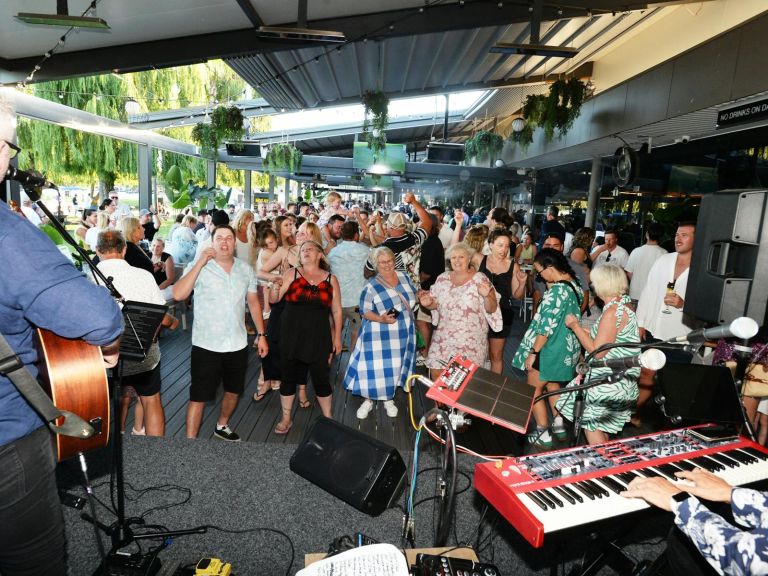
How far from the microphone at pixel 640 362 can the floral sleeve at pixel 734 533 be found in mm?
431

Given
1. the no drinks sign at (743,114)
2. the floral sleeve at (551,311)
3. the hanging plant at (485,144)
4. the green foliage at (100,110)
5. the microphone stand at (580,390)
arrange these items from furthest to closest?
the hanging plant at (485,144) → the green foliage at (100,110) → the no drinks sign at (743,114) → the floral sleeve at (551,311) → the microphone stand at (580,390)

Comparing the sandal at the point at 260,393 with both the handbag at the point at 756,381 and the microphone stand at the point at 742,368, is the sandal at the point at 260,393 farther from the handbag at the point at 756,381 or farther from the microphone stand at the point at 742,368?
the handbag at the point at 756,381

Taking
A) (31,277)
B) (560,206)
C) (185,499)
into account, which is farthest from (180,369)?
(560,206)

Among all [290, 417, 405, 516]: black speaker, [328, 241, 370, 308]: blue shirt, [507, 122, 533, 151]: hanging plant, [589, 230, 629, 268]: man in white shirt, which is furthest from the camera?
[507, 122, 533, 151]: hanging plant

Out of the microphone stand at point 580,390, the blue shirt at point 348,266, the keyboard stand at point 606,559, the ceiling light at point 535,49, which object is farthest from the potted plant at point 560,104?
the keyboard stand at point 606,559

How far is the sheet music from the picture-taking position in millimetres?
1479

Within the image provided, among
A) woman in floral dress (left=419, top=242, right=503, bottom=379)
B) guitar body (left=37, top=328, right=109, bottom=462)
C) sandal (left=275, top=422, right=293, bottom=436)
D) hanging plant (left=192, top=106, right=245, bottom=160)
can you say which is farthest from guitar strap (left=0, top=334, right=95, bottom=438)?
hanging plant (left=192, top=106, right=245, bottom=160)

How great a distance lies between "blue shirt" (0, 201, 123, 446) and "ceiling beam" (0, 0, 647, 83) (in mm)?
4665

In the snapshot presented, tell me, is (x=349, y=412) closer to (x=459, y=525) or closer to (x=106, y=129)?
(x=459, y=525)

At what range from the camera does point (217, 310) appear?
3.23 meters

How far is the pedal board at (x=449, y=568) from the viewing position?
5.25 feet

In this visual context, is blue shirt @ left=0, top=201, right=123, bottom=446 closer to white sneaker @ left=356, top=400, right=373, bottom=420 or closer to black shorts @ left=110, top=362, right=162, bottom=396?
black shorts @ left=110, top=362, right=162, bottom=396

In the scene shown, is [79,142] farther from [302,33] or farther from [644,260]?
[644,260]

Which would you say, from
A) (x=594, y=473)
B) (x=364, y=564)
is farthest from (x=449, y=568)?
(x=594, y=473)
